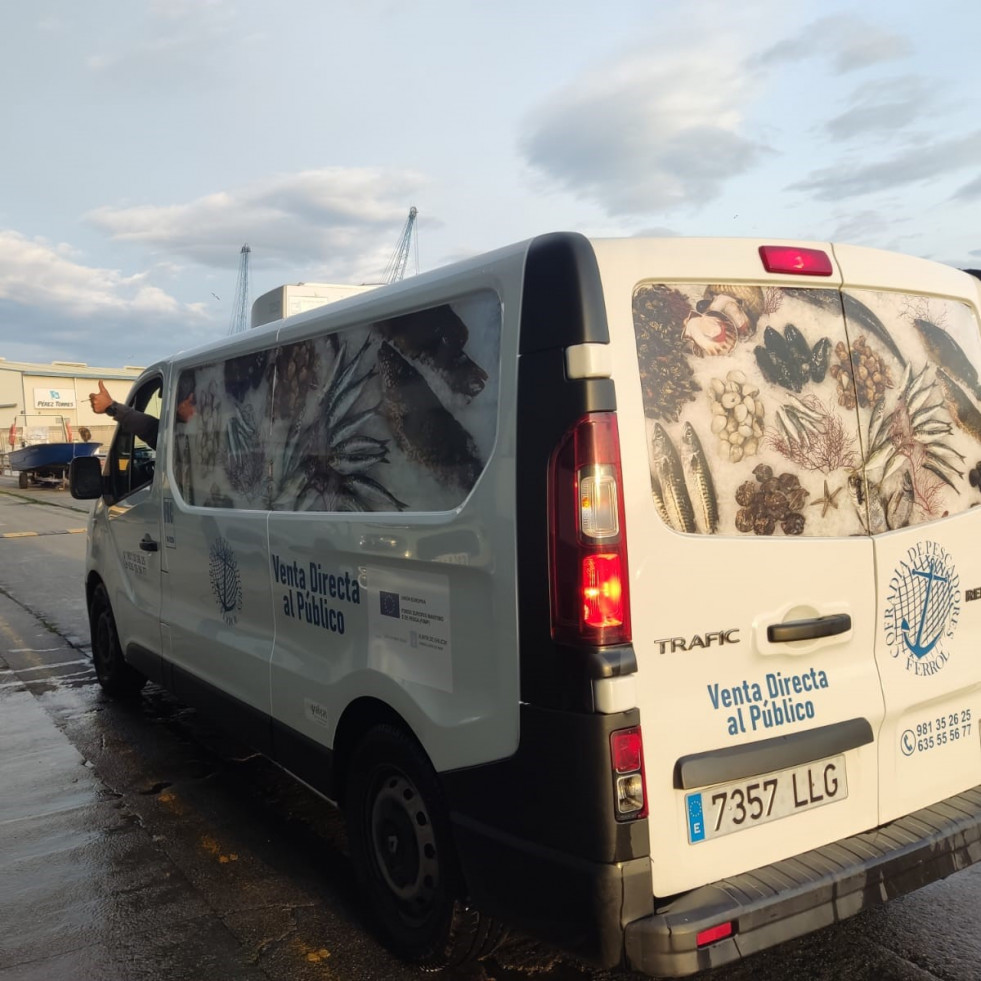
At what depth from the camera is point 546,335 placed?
2.39 meters

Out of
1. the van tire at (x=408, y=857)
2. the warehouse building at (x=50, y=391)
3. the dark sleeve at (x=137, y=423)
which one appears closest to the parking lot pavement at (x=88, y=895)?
the van tire at (x=408, y=857)

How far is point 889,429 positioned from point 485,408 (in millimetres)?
1220

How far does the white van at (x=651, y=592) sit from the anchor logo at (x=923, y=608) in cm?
1

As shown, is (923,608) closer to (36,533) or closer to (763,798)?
(763,798)

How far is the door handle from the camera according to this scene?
250cm

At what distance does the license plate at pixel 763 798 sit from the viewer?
2.38m

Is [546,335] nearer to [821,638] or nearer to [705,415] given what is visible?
[705,415]

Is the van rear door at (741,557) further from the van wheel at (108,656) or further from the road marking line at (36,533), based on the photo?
the road marking line at (36,533)

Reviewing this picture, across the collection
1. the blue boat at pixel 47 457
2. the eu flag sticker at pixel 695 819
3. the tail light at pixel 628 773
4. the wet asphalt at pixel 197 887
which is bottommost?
the wet asphalt at pixel 197 887

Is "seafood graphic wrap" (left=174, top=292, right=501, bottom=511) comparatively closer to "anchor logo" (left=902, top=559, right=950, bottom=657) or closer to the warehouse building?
"anchor logo" (left=902, top=559, right=950, bottom=657)

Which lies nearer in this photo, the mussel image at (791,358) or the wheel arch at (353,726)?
the mussel image at (791,358)

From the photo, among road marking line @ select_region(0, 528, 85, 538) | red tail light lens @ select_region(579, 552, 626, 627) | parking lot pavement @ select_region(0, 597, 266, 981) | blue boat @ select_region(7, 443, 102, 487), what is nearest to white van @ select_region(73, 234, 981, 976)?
red tail light lens @ select_region(579, 552, 626, 627)

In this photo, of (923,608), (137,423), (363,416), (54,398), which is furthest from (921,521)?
(54,398)

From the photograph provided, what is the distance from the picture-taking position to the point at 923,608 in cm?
283
